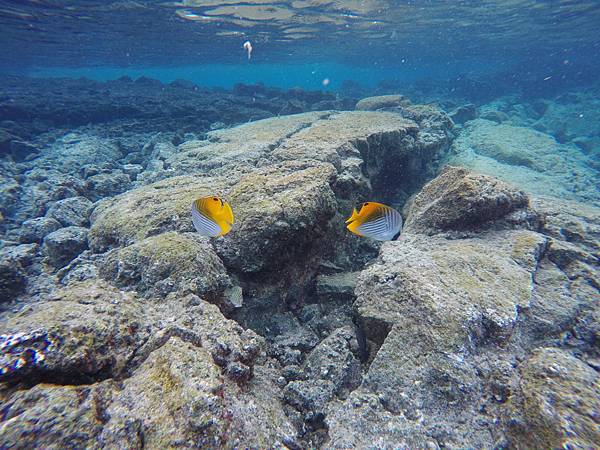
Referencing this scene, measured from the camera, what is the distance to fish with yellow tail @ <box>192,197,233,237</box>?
2.13 metres

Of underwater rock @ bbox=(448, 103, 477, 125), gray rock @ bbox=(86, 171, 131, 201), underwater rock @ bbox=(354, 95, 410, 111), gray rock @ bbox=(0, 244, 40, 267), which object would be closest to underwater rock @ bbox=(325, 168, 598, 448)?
gray rock @ bbox=(0, 244, 40, 267)

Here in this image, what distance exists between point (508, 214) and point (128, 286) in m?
4.40

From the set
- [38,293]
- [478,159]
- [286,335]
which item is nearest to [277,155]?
[286,335]

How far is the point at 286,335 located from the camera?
3.26 meters

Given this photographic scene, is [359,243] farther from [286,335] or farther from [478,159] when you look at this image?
[478,159]

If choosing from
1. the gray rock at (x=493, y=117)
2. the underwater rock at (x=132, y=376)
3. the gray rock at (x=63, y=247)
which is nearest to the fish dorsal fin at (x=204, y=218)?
the underwater rock at (x=132, y=376)

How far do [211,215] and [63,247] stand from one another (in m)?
3.58

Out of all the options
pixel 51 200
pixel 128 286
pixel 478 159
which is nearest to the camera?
pixel 128 286

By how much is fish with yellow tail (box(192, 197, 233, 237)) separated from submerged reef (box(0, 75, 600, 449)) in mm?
781

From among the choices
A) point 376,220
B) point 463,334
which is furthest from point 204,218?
point 463,334

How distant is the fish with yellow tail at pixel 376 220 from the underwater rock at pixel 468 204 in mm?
1617

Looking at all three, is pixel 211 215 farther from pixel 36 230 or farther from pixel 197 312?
pixel 36 230

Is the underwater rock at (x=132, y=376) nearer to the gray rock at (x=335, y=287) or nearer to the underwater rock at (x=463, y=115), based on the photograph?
the gray rock at (x=335, y=287)

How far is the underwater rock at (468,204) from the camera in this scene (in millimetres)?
3447
